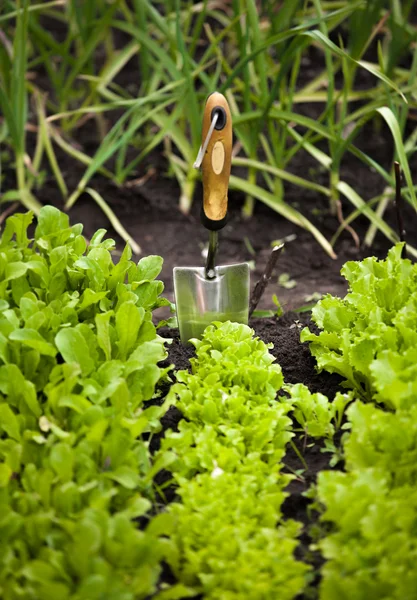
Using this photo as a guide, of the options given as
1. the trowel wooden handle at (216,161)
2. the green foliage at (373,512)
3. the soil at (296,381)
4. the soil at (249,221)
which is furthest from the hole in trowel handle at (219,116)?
the soil at (249,221)

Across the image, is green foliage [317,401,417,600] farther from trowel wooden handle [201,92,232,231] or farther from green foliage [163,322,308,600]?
trowel wooden handle [201,92,232,231]

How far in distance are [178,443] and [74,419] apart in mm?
198

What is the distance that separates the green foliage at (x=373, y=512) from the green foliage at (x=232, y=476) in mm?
71

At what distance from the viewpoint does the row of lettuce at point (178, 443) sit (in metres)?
1.14

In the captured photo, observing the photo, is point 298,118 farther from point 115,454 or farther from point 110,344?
point 115,454

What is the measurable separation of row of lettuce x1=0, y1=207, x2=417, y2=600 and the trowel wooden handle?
0.61 feet

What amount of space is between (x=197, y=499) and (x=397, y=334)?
1.89ft

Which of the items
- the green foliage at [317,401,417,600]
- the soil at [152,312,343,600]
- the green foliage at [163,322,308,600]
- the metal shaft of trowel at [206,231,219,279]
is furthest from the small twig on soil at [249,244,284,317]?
the green foliage at [317,401,417,600]

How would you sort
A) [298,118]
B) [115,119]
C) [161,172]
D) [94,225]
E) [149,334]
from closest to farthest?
1. [149,334]
2. [298,118]
3. [94,225]
4. [161,172]
5. [115,119]

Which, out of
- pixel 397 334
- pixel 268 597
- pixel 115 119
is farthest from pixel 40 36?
pixel 268 597

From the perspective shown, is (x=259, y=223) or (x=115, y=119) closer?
(x=259, y=223)

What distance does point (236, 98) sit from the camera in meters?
2.91

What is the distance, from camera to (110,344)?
1561mm

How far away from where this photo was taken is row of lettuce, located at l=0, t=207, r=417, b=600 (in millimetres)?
1145
